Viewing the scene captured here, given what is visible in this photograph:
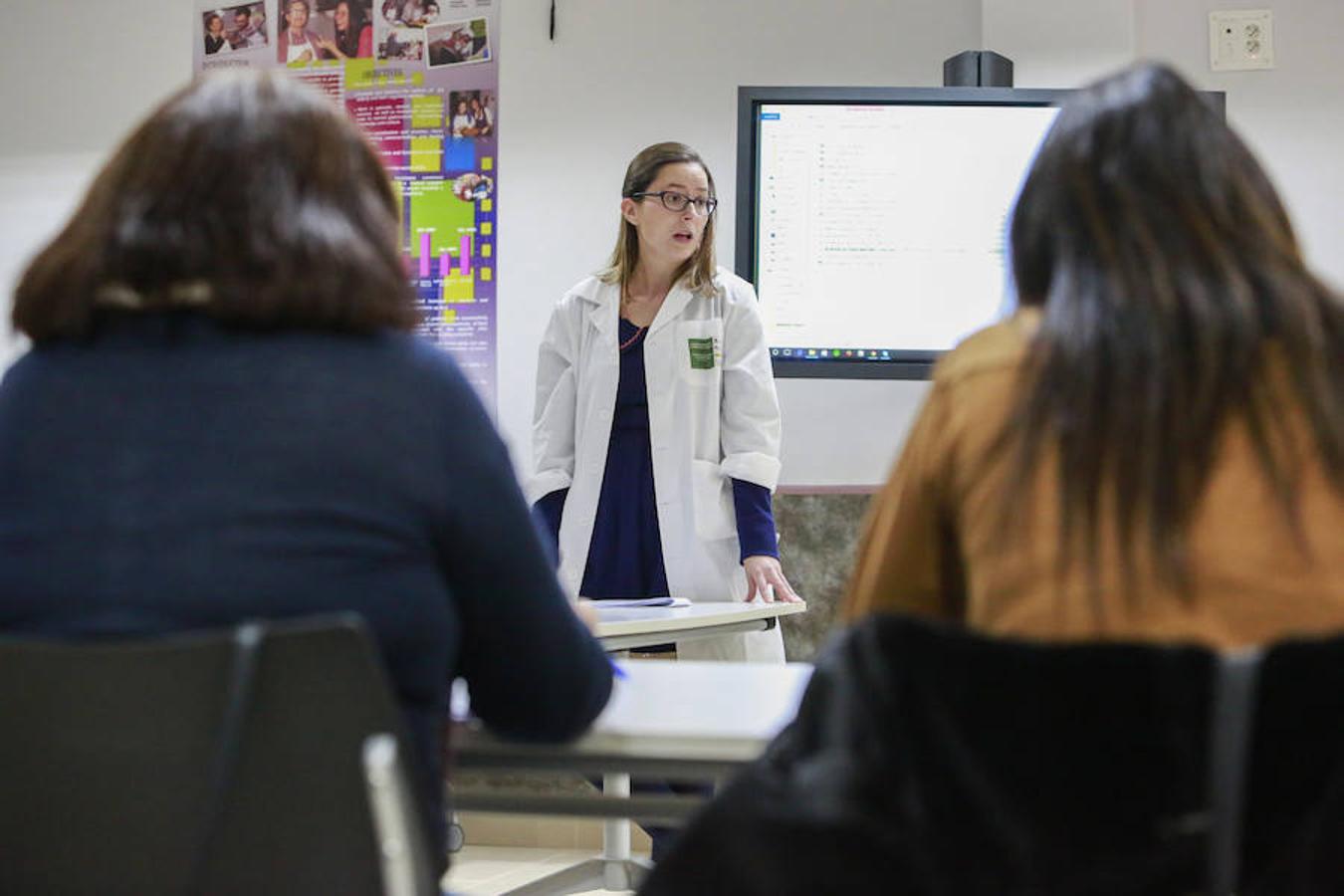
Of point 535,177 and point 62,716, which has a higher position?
point 535,177

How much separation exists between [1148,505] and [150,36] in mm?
4097

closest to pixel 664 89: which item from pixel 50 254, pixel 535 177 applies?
pixel 535 177

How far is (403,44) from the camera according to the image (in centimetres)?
434

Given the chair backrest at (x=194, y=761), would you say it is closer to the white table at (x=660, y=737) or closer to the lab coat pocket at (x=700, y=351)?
the white table at (x=660, y=737)

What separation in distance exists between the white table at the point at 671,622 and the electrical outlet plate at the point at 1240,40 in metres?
2.27

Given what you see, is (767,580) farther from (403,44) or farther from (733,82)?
(403,44)

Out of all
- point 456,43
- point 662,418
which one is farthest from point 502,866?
point 456,43

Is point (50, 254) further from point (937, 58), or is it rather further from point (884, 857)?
point (937, 58)

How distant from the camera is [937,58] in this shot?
4.09 metres

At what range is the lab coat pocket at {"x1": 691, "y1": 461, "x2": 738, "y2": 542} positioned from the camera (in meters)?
3.15

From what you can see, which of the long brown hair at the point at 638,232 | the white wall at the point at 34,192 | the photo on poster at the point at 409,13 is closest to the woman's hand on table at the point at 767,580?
the long brown hair at the point at 638,232

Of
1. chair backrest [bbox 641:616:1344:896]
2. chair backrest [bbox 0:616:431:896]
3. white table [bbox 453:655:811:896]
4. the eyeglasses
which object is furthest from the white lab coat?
chair backrest [bbox 641:616:1344:896]

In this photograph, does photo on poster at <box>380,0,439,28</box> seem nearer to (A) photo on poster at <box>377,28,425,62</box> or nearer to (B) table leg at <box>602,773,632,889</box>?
(A) photo on poster at <box>377,28,425,62</box>

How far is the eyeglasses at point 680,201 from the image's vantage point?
126 inches
